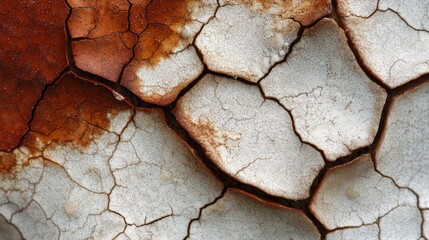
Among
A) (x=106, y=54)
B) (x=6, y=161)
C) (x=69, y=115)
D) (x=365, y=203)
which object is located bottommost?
(x=6, y=161)

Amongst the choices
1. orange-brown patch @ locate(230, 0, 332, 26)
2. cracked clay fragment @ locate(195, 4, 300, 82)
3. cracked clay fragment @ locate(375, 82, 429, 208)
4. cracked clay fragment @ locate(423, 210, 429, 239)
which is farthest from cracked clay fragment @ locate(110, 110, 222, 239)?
cracked clay fragment @ locate(423, 210, 429, 239)

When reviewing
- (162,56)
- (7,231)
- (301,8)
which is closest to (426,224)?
(301,8)

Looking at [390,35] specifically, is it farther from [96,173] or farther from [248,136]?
[96,173]

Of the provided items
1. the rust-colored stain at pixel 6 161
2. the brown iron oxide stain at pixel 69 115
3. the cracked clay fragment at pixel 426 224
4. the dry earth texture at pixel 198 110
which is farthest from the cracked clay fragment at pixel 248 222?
the rust-colored stain at pixel 6 161

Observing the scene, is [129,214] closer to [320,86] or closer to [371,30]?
[320,86]

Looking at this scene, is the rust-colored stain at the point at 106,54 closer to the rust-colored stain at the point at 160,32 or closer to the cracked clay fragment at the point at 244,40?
the rust-colored stain at the point at 160,32

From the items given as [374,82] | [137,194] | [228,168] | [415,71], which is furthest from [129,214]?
[415,71]
